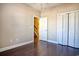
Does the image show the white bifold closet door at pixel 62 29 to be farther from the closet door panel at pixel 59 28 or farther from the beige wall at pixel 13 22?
the beige wall at pixel 13 22

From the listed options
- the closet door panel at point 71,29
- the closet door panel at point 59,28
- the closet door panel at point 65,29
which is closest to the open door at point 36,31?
the closet door panel at point 59,28

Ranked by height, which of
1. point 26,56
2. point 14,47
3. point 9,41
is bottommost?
point 26,56

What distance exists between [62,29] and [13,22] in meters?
1.02

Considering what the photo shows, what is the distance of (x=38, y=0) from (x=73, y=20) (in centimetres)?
81

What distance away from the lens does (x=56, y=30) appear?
1971 millimetres

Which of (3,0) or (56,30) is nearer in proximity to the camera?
(3,0)

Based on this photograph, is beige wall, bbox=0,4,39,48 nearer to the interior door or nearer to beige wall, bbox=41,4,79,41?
beige wall, bbox=41,4,79,41

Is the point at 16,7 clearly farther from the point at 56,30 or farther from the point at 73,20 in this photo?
the point at 73,20

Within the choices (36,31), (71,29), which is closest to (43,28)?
(36,31)

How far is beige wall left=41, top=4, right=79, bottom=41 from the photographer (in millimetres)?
1824

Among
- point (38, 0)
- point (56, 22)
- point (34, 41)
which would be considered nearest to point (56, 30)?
point (56, 22)

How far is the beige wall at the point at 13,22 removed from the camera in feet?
6.07

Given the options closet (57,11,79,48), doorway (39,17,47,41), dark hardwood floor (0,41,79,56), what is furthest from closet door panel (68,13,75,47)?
doorway (39,17,47,41)

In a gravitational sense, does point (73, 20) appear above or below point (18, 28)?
above
